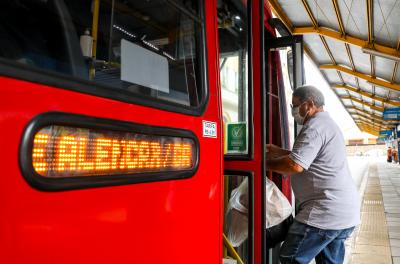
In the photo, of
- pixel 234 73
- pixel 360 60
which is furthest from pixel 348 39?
pixel 234 73

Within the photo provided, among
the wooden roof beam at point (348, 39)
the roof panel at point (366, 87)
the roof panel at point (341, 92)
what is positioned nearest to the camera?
the wooden roof beam at point (348, 39)

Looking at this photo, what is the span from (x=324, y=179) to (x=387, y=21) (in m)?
9.17

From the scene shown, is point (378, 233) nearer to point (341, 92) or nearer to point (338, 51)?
point (338, 51)

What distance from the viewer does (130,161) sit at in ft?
4.01

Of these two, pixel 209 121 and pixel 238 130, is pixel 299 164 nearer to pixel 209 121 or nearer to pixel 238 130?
pixel 238 130

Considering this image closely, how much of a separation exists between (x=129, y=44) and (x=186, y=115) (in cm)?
38

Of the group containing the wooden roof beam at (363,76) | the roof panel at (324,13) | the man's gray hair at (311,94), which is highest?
the roof panel at (324,13)

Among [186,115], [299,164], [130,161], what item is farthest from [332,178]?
[130,161]

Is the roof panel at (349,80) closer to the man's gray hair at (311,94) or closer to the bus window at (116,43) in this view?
the man's gray hair at (311,94)

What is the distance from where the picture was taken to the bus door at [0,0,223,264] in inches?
35.7

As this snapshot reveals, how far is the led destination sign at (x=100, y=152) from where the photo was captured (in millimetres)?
971

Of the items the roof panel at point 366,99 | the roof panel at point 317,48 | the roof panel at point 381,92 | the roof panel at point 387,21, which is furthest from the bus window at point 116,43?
the roof panel at point 366,99

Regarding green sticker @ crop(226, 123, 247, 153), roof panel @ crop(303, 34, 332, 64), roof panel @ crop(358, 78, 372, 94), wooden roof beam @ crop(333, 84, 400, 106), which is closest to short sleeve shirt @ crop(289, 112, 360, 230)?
green sticker @ crop(226, 123, 247, 153)

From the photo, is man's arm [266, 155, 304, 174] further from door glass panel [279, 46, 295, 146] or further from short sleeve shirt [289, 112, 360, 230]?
door glass panel [279, 46, 295, 146]
